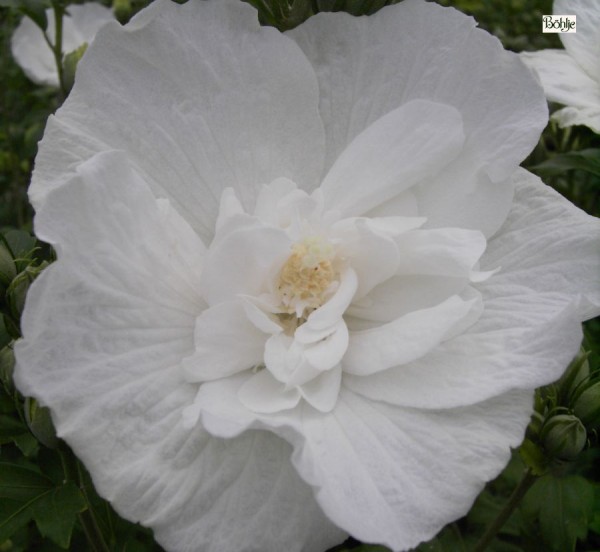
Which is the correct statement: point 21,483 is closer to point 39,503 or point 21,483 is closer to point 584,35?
point 39,503

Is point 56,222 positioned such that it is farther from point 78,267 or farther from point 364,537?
point 364,537

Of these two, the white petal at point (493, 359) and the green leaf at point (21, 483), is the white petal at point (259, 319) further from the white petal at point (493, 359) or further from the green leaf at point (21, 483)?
the green leaf at point (21, 483)

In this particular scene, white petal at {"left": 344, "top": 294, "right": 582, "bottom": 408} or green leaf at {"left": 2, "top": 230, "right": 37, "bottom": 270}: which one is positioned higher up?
white petal at {"left": 344, "top": 294, "right": 582, "bottom": 408}

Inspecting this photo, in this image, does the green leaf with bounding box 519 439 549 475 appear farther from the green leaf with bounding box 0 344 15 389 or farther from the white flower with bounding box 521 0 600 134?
the green leaf with bounding box 0 344 15 389

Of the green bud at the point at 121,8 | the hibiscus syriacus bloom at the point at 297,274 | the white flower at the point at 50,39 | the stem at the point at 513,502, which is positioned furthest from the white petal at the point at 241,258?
the white flower at the point at 50,39

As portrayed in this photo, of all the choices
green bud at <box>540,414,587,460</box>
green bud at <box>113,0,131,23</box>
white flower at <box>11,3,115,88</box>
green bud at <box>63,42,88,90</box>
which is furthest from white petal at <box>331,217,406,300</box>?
white flower at <box>11,3,115,88</box>
